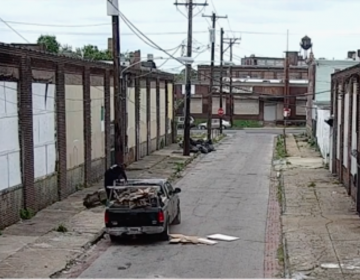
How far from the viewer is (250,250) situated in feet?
64.8

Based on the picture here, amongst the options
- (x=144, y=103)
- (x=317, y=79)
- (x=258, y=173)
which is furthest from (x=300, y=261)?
→ (x=317, y=79)

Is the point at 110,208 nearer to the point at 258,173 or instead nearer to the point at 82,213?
the point at 82,213

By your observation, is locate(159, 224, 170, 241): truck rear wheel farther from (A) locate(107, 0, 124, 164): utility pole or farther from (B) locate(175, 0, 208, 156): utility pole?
(B) locate(175, 0, 208, 156): utility pole

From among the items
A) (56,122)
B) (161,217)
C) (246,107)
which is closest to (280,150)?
(56,122)

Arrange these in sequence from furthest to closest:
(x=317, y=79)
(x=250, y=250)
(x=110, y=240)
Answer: (x=317, y=79), (x=110, y=240), (x=250, y=250)

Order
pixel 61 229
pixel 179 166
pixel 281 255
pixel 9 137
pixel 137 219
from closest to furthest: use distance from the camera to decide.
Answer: pixel 281 255
pixel 137 219
pixel 61 229
pixel 9 137
pixel 179 166

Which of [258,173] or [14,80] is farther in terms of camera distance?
[258,173]

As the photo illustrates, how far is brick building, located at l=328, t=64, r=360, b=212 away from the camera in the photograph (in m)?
29.0

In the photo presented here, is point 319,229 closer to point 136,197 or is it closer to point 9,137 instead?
point 136,197

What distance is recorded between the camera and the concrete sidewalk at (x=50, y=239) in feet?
56.7

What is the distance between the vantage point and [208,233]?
22.3 m

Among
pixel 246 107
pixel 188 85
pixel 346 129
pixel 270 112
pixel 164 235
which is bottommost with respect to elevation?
pixel 164 235

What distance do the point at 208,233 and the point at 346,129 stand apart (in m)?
14.0

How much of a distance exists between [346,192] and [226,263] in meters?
14.6
